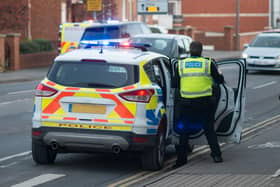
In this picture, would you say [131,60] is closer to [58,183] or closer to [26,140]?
[58,183]

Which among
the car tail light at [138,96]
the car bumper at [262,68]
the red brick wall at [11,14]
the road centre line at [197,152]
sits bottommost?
the road centre line at [197,152]

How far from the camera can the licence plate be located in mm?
10016

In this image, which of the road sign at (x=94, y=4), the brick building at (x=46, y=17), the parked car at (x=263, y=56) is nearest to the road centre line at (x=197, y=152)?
the parked car at (x=263, y=56)

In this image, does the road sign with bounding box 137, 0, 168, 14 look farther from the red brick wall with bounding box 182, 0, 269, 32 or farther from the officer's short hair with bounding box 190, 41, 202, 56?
the officer's short hair with bounding box 190, 41, 202, 56

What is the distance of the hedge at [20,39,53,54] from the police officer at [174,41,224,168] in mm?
25396

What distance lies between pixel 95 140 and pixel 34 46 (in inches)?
1041

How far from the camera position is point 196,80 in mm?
10516

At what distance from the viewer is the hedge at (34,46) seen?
3538 centimetres

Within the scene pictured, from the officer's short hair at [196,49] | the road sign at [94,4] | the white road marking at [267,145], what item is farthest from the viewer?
the road sign at [94,4]

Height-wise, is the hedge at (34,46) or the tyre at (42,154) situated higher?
the hedge at (34,46)

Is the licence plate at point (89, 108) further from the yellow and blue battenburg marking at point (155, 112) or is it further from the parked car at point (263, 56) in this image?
the parked car at point (263, 56)

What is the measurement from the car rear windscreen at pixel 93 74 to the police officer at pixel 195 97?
29.7 inches

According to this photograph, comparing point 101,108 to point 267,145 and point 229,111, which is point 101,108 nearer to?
point 229,111

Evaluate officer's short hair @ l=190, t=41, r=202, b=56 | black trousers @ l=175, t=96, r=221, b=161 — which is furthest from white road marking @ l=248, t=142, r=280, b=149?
officer's short hair @ l=190, t=41, r=202, b=56
